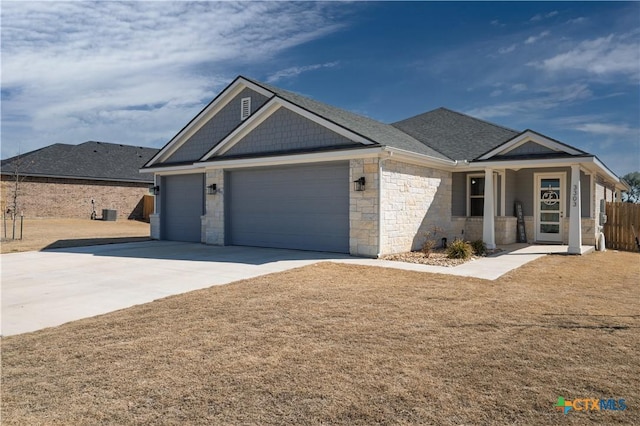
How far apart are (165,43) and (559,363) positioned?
1178 cm

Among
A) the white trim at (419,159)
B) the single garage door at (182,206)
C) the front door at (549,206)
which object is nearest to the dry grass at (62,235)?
the single garage door at (182,206)

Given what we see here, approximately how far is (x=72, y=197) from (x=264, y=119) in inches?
840

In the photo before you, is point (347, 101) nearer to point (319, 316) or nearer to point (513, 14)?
point (513, 14)

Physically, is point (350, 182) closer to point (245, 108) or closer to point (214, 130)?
point (245, 108)

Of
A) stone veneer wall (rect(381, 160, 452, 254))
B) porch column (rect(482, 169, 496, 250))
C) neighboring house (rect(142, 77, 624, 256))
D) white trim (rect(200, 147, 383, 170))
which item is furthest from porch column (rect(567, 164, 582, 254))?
white trim (rect(200, 147, 383, 170))

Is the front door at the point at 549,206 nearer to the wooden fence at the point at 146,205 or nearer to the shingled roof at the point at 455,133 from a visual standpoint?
the shingled roof at the point at 455,133

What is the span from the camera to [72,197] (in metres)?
29.5

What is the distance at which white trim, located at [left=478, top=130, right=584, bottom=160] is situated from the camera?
12478mm

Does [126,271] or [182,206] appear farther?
[182,206]

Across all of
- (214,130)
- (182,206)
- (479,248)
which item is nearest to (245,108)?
(214,130)

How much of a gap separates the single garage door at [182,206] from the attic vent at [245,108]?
2.92m

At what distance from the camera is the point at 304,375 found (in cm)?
406

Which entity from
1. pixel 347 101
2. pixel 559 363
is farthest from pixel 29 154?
pixel 559 363

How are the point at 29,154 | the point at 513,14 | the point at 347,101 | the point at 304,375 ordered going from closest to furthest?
the point at 304,375 < the point at 513,14 < the point at 347,101 < the point at 29,154
